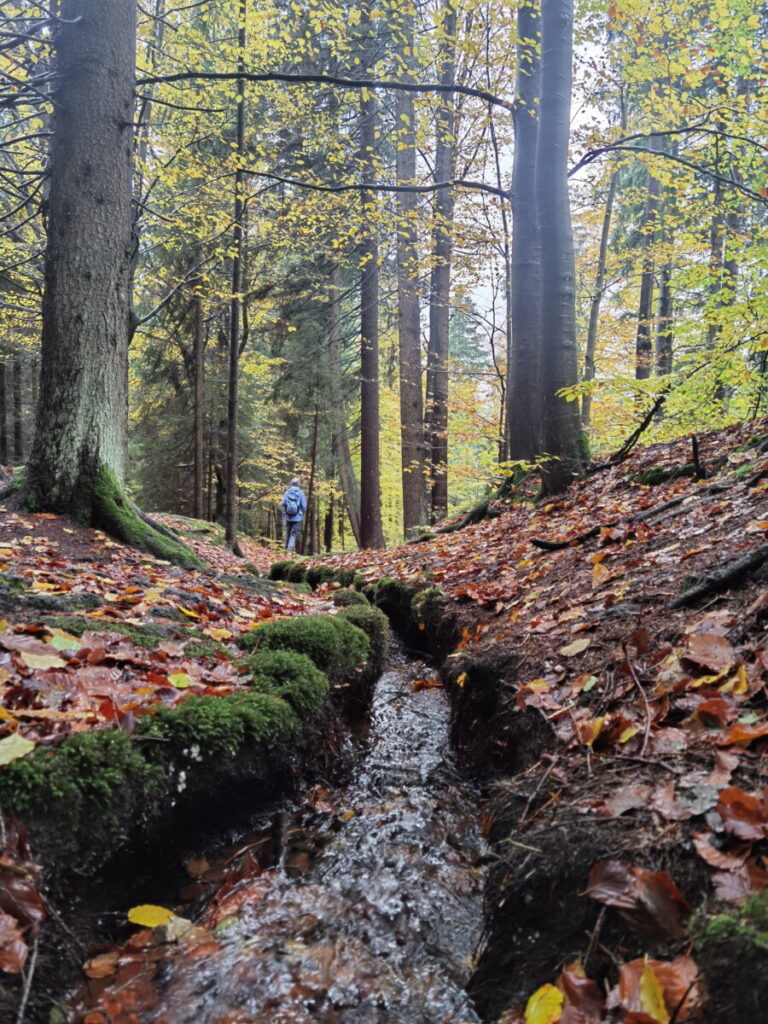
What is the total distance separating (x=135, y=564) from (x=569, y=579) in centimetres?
363

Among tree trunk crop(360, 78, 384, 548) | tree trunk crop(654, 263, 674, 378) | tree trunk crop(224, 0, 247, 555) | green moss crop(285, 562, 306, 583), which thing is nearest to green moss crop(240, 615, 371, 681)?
green moss crop(285, 562, 306, 583)

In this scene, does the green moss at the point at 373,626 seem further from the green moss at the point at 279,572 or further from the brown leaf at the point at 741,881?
the green moss at the point at 279,572

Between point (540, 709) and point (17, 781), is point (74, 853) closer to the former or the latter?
point (17, 781)

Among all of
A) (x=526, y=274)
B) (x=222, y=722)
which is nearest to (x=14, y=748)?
(x=222, y=722)

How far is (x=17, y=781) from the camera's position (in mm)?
1585

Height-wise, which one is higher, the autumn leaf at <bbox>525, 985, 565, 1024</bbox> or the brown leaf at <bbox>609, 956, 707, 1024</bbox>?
the brown leaf at <bbox>609, 956, 707, 1024</bbox>

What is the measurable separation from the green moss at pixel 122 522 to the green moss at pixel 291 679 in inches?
103

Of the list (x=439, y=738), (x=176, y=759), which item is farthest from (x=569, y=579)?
(x=176, y=759)

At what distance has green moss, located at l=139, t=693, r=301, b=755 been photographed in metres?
2.09

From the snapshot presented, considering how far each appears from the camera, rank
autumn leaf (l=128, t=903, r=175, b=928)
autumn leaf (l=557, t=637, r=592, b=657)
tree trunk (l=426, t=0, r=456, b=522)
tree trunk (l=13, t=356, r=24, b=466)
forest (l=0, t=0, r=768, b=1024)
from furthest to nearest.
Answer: tree trunk (l=13, t=356, r=24, b=466), tree trunk (l=426, t=0, r=456, b=522), autumn leaf (l=557, t=637, r=592, b=657), autumn leaf (l=128, t=903, r=175, b=928), forest (l=0, t=0, r=768, b=1024)

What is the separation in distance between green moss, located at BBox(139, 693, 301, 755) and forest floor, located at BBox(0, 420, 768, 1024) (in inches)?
5.7

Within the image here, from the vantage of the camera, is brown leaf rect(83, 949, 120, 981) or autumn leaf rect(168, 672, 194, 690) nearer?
brown leaf rect(83, 949, 120, 981)

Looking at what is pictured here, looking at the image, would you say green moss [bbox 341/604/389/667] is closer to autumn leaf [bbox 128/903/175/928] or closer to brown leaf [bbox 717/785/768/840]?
autumn leaf [bbox 128/903/175/928]

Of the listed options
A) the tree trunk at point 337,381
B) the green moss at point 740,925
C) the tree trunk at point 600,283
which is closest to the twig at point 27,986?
the green moss at point 740,925
